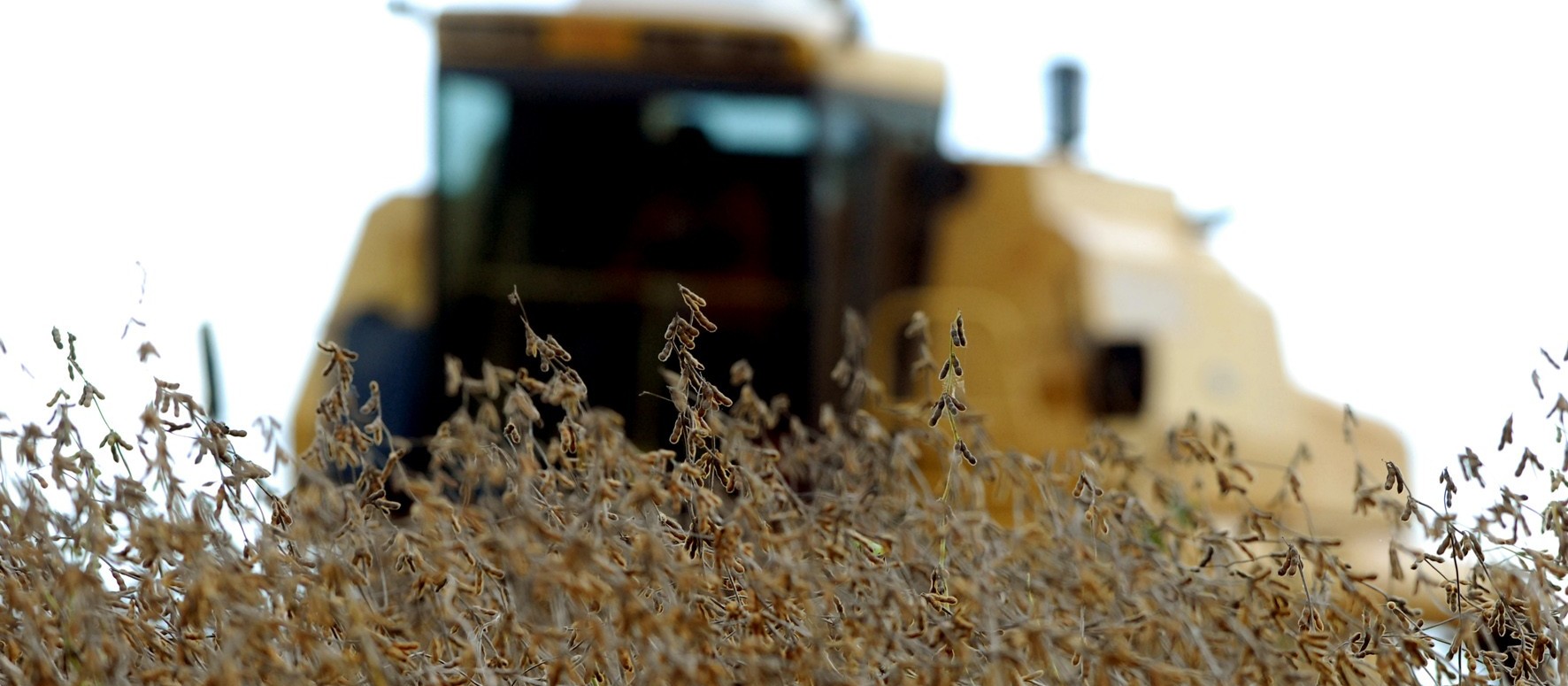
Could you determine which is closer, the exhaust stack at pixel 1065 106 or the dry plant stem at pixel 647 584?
the dry plant stem at pixel 647 584

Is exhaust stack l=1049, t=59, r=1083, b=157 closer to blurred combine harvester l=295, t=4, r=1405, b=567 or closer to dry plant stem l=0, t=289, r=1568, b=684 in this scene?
blurred combine harvester l=295, t=4, r=1405, b=567

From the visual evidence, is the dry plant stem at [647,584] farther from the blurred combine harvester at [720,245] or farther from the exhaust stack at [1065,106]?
the exhaust stack at [1065,106]

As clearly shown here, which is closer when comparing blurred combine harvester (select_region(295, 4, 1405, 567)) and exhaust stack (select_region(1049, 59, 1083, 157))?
blurred combine harvester (select_region(295, 4, 1405, 567))

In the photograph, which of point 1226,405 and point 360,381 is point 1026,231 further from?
point 360,381

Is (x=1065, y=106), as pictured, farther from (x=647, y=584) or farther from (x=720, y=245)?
(x=647, y=584)

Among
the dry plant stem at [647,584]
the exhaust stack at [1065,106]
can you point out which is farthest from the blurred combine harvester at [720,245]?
the dry plant stem at [647,584]

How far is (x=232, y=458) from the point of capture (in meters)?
1.54

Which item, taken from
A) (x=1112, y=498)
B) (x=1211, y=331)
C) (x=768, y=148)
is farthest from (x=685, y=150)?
(x=1112, y=498)

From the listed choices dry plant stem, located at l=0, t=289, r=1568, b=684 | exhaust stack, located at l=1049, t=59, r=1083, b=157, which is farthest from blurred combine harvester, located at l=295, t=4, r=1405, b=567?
dry plant stem, located at l=0, t=289, r=1568, b=684

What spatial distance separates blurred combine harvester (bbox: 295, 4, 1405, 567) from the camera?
519cm

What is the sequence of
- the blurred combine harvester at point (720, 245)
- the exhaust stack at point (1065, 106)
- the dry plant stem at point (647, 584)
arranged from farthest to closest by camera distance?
the exhaust stack at point (1065, 106) → the blurred combine harvester at point (720, 245) → the dry plant stem at point (647, 584)

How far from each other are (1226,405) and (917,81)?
1779mm

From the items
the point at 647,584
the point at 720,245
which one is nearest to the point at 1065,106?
the point at 720,245

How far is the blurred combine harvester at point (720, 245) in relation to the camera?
5191mm
